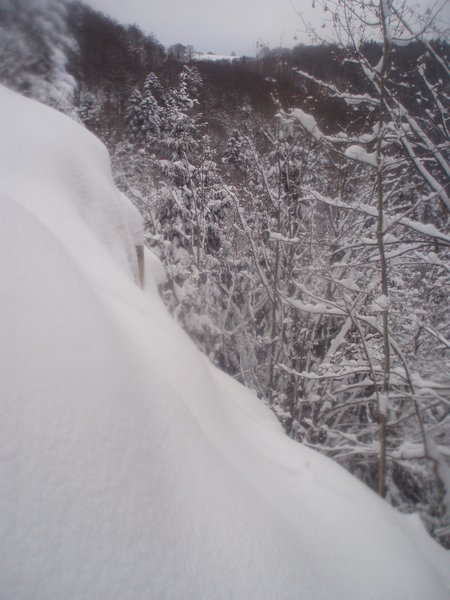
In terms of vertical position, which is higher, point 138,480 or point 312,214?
point 312,214

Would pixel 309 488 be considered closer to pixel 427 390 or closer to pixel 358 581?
pixel 358 581

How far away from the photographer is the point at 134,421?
1123 mm

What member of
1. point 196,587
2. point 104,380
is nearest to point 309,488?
point 196,587

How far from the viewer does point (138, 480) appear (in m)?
0.99

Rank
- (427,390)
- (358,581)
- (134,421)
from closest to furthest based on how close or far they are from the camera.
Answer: (134,421) → (358,581) → (427,390)

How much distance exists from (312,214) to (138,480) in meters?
5.35

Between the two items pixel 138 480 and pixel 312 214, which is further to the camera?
pixel 312 214

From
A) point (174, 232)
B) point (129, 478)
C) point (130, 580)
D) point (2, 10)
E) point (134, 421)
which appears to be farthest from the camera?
point (174, 232)

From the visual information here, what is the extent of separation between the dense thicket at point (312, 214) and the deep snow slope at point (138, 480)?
103 centimetres

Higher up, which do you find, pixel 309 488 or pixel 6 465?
pixel 6 465

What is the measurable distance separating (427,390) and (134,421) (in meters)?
2.29

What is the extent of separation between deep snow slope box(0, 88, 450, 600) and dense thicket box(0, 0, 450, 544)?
1.03m

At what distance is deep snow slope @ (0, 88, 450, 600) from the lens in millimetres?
803

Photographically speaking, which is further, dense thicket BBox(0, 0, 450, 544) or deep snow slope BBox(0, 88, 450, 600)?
dense thicket BBox(0, 0, 450, 544)
